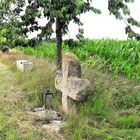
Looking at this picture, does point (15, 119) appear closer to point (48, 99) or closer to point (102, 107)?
point (48, 99)

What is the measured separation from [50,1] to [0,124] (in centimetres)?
292

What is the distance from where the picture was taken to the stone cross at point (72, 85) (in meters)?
7.11

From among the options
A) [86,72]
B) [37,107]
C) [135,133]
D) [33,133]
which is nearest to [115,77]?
[86,72]

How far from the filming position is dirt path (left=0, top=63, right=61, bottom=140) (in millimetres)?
6719

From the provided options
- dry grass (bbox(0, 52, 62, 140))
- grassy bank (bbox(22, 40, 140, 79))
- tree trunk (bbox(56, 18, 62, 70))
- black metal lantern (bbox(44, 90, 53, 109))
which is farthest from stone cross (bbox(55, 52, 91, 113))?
grassy bank (bbox(22, 40, 140, 79))

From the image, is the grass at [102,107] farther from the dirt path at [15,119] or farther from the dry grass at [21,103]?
the dirt path at [15,119]

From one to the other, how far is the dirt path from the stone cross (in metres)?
0.78

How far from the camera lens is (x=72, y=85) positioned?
7.41m

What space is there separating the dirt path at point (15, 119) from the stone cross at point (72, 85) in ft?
2.55

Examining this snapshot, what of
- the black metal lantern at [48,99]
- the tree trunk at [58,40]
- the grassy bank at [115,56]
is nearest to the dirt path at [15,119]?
the black metal lantern at [48,99]

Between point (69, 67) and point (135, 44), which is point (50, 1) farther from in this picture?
point (135, 44)

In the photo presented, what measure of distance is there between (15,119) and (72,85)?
47.5 inches

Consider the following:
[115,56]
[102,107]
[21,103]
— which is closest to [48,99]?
[21,103]

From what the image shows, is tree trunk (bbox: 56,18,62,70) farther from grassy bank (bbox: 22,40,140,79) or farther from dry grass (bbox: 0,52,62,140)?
grassy bank (bbox: 22,40,140,79)
